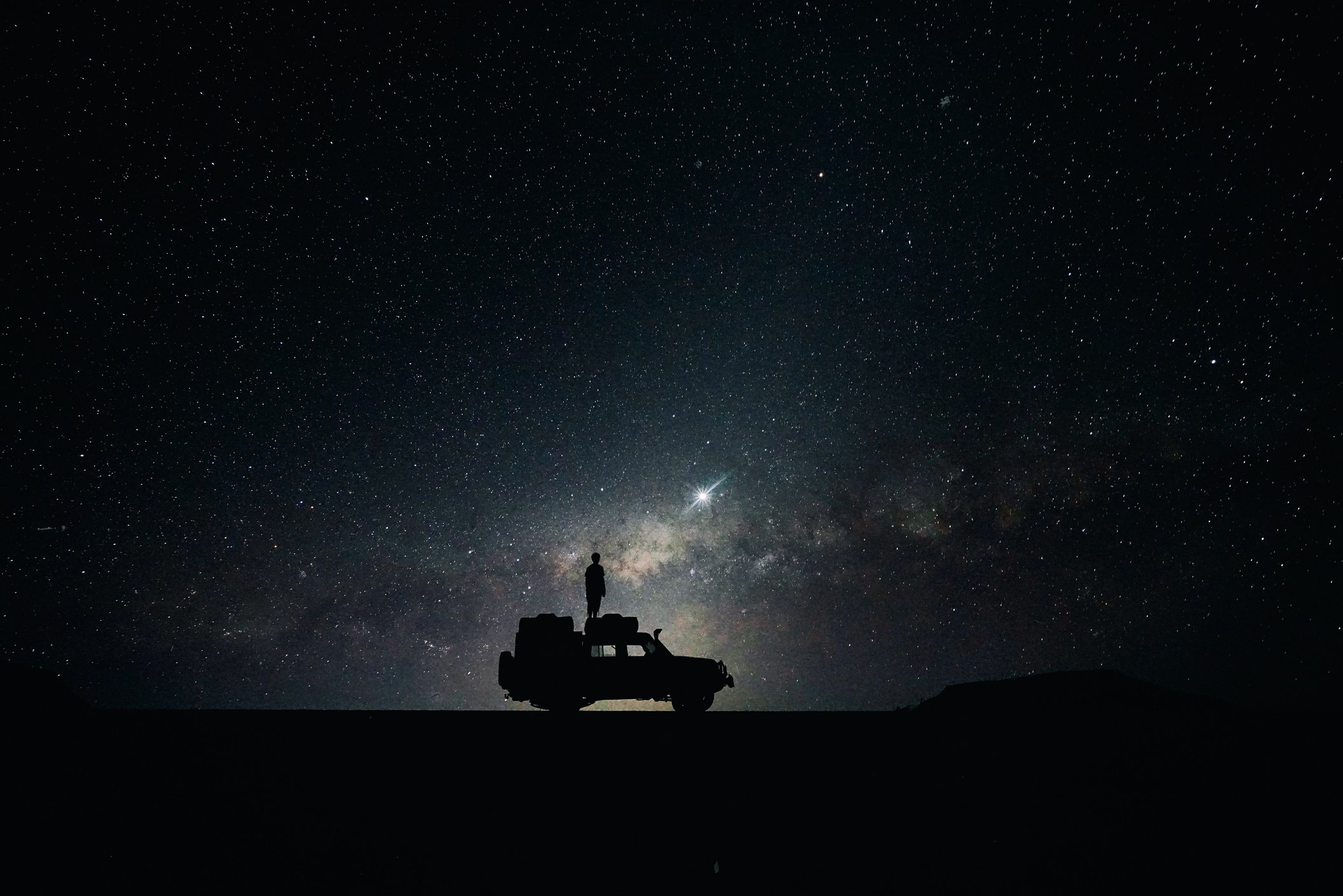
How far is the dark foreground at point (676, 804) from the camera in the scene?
3020 millimetres

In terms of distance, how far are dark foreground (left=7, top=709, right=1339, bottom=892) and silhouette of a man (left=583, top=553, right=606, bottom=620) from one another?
7666 mm

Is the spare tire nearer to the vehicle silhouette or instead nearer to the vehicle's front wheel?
the vehicle silhouette

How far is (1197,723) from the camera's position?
4.30 metres

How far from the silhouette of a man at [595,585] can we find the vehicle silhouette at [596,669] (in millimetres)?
1206

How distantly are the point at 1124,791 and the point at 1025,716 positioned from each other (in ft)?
3.22

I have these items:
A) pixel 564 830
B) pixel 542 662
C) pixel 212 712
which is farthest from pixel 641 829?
pixel 542 662

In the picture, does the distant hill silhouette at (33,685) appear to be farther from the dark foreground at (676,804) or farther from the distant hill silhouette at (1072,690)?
the distant hill silhouette at (1072,690)

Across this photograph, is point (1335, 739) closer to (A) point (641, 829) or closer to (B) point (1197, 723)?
(B) point (1197, 723)

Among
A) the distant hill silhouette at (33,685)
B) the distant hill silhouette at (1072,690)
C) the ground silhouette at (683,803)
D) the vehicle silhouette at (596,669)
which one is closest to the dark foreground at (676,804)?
the ground silhouette at (683,803)

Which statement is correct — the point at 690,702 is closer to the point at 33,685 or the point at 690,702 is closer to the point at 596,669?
the point at 596,669

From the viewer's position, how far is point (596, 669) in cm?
1055

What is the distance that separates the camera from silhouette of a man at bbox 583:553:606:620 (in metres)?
12.1

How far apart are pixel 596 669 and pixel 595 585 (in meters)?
2.05

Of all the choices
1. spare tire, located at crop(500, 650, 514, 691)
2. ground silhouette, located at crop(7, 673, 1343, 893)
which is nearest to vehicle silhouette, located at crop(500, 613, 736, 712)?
spare tire, located at crop(500, 650, 514, 691)
